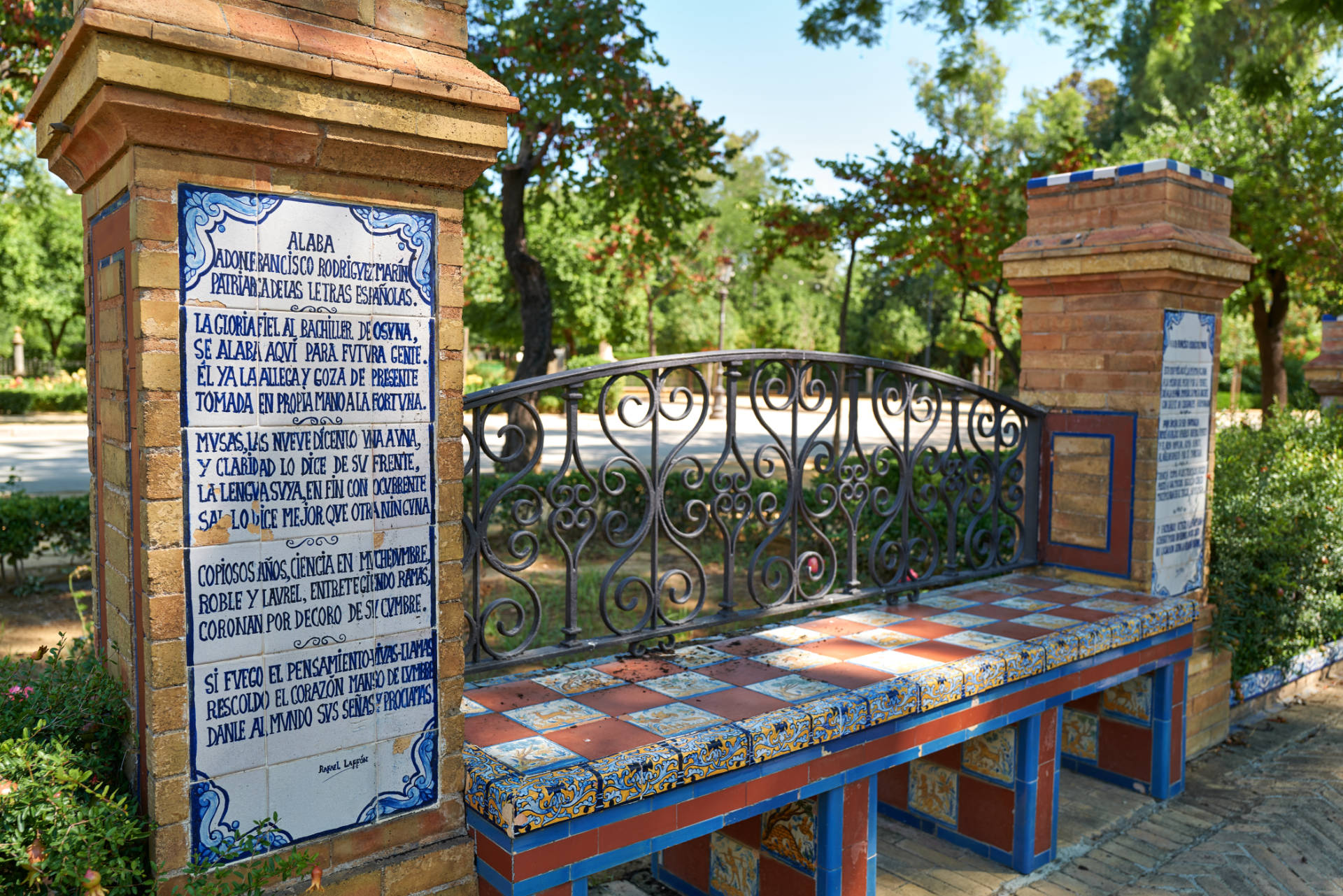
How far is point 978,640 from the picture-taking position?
13.1 feet

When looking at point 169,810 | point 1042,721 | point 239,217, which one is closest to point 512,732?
point 169,810

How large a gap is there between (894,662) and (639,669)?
0.95 meters

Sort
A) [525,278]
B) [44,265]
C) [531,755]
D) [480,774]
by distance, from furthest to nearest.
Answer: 1. [44,265]
2. [525,278]
3. [531,755]
4. [480,774]

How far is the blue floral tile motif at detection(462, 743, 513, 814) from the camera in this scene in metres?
2.52

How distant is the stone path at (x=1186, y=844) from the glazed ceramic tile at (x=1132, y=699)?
380mm

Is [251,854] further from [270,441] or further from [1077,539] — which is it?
[1077,539]

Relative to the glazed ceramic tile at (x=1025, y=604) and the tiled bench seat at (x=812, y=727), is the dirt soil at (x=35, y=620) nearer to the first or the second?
the tiled bench seat at (x=812, y=727)

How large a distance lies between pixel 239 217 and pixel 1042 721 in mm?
3438

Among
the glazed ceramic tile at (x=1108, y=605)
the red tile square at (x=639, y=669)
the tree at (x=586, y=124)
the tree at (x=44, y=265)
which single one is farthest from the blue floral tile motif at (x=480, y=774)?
the tree at (x=44, y=265)

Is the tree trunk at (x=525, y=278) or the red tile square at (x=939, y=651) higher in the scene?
the tree trunk at (x=525, y=278)

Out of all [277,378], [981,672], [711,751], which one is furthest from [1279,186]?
[277,378]

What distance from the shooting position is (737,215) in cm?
4384

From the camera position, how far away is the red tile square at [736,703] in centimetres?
305

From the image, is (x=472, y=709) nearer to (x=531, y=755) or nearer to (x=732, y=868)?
(x=531, y=755)
